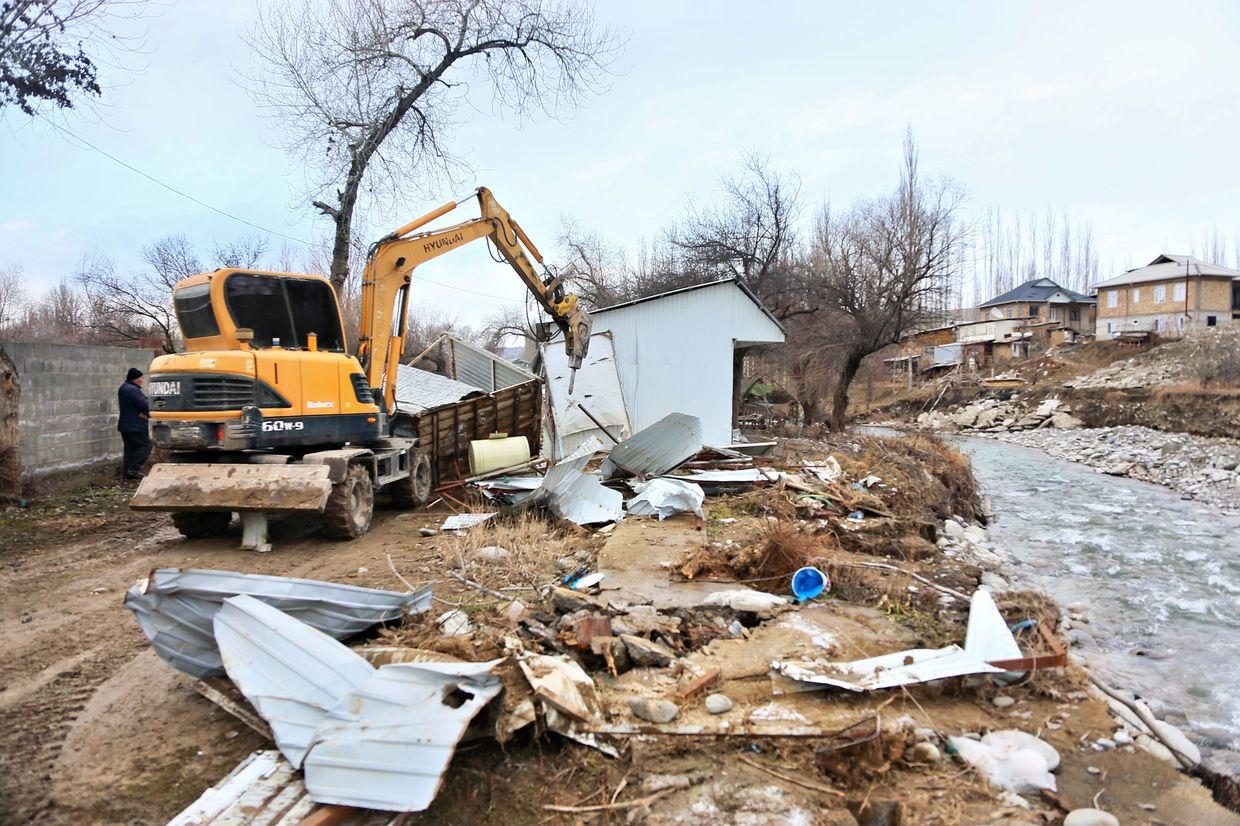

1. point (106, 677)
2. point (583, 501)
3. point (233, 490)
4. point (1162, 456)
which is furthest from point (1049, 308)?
point (106, 677)

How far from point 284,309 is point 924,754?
760 cm

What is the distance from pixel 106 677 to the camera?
184 inches

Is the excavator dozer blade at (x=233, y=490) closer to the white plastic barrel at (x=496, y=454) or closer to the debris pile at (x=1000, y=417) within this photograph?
the white plastic barrel at (x=496, y=454)

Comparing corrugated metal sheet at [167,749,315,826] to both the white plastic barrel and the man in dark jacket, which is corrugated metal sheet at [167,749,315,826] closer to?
the white plastic barrel

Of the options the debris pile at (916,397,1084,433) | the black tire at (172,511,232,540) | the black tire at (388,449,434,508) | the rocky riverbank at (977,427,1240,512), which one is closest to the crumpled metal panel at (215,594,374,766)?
the black tire at (172,511,232,540)

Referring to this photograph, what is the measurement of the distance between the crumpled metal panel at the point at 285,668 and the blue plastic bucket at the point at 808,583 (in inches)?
136

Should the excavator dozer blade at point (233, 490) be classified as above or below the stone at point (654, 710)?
above

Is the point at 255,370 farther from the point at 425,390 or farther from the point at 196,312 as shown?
the point at 425,390

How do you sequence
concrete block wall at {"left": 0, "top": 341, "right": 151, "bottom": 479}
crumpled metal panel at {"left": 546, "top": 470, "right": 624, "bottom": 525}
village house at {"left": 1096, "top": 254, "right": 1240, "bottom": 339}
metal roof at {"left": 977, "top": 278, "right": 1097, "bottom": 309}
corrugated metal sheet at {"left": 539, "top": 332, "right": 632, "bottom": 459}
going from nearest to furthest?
1. crumpled metal panel at {"left": 546, "top": 470, "right": 624, "bottom": 525}
2. concrete block wall at {"left": 0, "top": 341, "right": 151, "bottom": 479}
3. corrugated metal sheet at {"left": 539, "top": 332, "right": 632, "bottom": 459}
4. village house at {"left": 1096, "top": 254, "right": 1240, "bottom": 339}
5. metal roof at {"left": 977, "top": 278, "right": 1097, "bottom": 309}

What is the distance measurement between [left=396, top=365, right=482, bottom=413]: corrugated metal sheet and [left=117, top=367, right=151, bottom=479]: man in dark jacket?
3946 mm

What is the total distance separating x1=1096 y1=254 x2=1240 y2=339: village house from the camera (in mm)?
44375

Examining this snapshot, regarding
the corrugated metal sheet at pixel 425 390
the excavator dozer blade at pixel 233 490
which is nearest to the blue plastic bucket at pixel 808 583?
the excavator dozer blade at pixel 233 490

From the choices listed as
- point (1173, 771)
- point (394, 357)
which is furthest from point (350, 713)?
point (394, 357)

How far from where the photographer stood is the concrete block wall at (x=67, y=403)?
10602 millimetres
